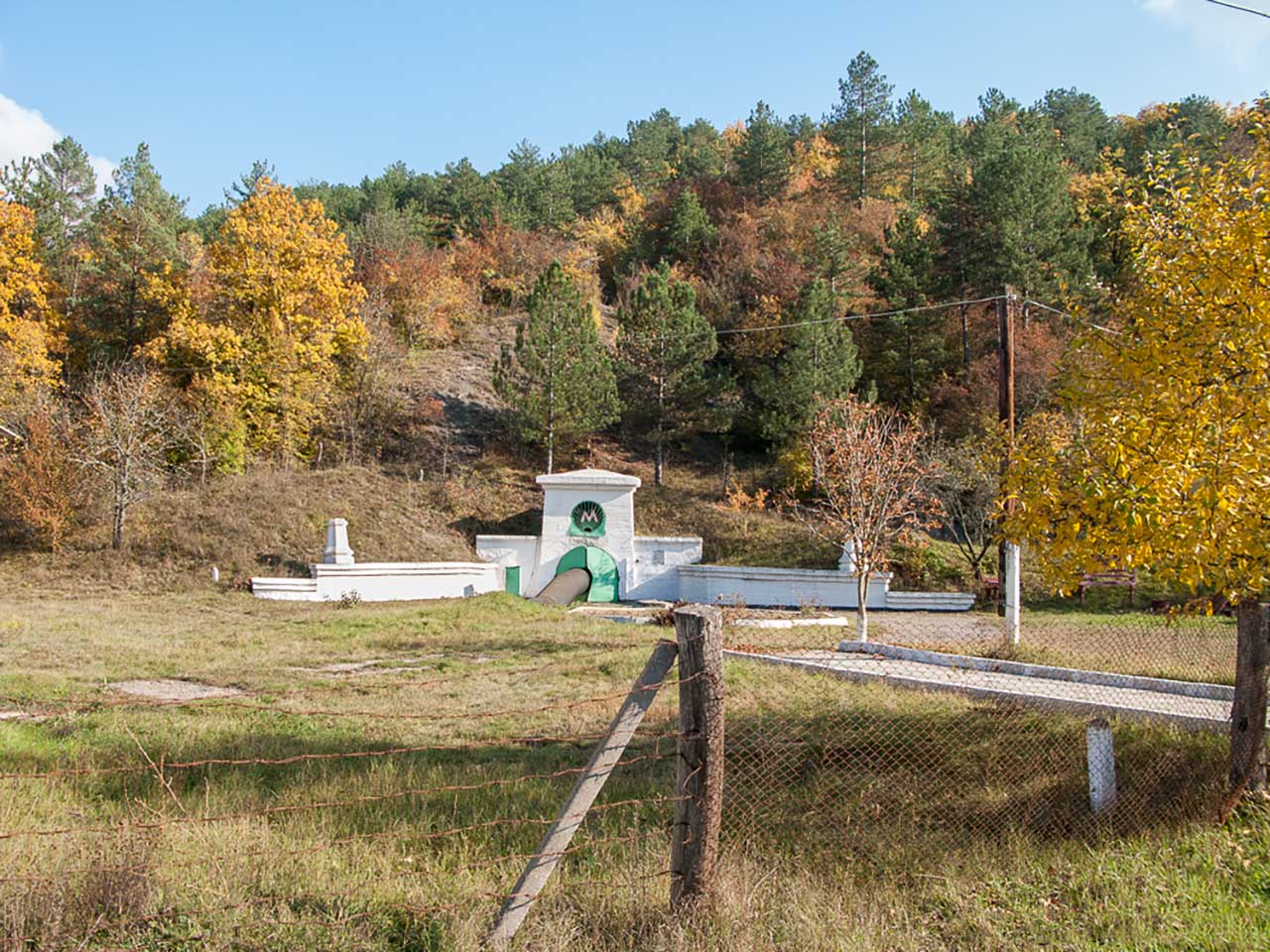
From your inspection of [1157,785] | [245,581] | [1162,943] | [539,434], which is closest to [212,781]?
[1162,943]

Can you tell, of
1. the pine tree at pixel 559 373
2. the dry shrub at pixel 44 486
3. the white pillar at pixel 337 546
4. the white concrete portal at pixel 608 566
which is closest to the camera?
the dry shrub at pixel 44 486

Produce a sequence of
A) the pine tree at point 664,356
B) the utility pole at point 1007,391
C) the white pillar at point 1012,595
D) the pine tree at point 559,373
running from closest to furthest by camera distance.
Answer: the white pillar at point 1012,595, the utility pole at point 1007,391, the pine tree at point 559,373, the pine tree at point 664,356

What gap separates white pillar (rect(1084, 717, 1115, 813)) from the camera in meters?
5.62

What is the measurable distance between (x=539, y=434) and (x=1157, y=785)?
25.3 meters

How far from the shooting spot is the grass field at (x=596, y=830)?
3680 millimetres

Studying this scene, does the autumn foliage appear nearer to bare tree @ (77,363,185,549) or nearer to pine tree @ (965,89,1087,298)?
bare tree @ (77,363,185,549)

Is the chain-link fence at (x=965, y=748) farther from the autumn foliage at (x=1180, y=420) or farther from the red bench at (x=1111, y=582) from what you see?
the red bench at (x=1111, y=582)

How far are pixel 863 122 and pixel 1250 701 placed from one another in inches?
1856

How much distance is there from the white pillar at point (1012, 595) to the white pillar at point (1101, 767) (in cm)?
876

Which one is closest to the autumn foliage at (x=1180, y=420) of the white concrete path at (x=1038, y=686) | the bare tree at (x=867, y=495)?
the white concrete path at (x=1038, y=686)

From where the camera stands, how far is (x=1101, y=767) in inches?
223

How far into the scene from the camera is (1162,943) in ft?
13.0

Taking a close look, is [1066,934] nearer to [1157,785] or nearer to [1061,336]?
[1157,785]

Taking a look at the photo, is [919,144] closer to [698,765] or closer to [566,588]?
[566,588]
